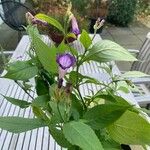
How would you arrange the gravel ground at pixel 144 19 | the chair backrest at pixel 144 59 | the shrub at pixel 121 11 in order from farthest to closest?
the gravel ground at pixel 144 19, the shrub at pixel 121 11, the chair backrest at pixel 144 59

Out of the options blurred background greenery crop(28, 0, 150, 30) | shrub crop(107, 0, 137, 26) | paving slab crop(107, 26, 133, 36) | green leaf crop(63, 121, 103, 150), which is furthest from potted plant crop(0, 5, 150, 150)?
shrub crop(107, 0, 137, 26)

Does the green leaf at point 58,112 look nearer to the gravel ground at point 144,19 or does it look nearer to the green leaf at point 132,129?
the green leaf at point 132,129

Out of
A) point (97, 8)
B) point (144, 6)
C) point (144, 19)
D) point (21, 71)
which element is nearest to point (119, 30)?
point (97, 8)

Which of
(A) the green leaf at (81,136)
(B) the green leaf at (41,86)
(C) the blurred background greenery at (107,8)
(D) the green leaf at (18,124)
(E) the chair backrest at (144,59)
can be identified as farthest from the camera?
(C) the blurred background greenery at (107,8)

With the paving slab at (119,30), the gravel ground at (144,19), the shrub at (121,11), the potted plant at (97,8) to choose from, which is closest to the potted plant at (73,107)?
the potted plant at (97,8)

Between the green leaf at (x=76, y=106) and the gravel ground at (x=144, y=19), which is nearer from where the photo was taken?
the green leaf at (x=76, y=106)

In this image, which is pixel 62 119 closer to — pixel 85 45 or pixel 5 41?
pixel 85 45

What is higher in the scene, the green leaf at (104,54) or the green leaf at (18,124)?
the green leaf at (104,54)

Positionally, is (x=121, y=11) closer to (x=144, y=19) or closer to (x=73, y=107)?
(x=144, y=19)

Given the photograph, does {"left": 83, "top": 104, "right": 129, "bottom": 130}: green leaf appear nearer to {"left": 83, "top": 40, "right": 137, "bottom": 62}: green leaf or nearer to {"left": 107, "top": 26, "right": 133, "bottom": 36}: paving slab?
{"left": 83, "top": 40, "right": 137, "bottom": 62}: green leaf
